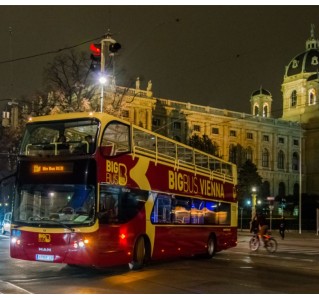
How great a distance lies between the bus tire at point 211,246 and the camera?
17484 mm

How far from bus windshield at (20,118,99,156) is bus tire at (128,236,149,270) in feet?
9.27

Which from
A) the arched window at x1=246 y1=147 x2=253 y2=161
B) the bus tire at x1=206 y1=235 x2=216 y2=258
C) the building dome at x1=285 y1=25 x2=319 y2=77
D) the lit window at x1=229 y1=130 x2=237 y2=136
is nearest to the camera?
the bus tire at x1=206 y1=235 x2=216 y2=258

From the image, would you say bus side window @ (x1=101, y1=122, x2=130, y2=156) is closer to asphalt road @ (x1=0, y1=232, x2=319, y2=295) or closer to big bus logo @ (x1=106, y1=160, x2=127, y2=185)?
big bus logo @ (x1=106, y1=160, x2=127, y2=185)

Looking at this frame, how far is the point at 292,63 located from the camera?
4690 inches

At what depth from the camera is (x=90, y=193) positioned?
1155 centimetres

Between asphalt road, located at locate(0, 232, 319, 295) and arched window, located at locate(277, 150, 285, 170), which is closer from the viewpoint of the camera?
asphalt road, located at locate(0, 232, 319, 295)

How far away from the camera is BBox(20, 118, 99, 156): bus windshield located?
11.9 metres

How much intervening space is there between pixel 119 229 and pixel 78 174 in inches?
65.5

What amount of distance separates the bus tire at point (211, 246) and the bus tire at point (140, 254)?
4163 mm

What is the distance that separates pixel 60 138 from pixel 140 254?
3.42 meters

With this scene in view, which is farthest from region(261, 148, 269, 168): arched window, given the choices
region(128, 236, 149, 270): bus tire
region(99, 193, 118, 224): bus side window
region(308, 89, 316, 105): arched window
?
region(99, 193, 118, 224): bus side window

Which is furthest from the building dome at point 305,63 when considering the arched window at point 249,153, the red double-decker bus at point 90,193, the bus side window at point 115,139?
the bus side window at point 115,139

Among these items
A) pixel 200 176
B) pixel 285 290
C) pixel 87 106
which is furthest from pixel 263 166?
pixel 285 290

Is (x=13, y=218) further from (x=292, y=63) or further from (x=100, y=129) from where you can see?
(x=292, y=63)
